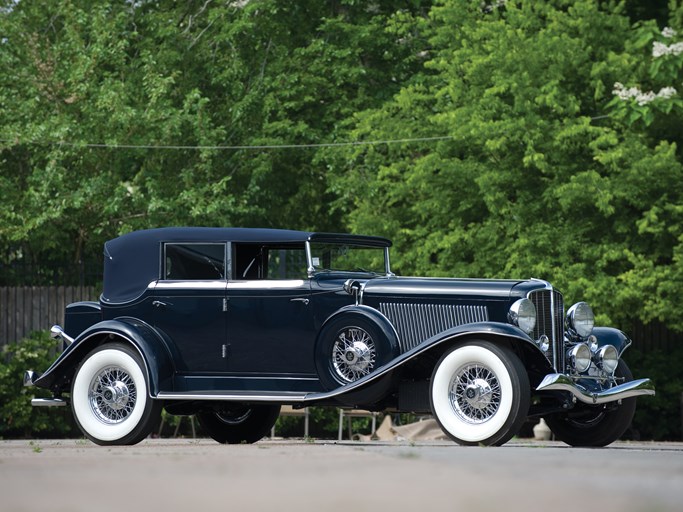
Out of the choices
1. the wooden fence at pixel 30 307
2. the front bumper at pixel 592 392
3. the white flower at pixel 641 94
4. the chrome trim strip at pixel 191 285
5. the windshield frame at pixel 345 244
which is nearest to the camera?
the front bumper at pixel 592 392

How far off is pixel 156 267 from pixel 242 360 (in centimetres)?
137

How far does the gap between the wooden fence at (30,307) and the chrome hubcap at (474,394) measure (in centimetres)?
1352

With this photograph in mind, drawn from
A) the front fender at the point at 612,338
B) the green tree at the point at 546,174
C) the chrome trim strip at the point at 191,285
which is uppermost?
the green tree at the point at 546,174

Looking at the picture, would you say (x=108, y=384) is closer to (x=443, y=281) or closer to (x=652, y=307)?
(x=443, y=281)

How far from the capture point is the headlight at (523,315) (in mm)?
12133

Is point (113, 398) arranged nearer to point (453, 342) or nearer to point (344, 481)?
point (453, 342)

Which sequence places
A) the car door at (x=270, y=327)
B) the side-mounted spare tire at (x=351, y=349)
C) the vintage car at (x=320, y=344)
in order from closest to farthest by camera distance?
the vintage car at (x=320, y=344) < the side-mounted spare tire at (x=351, y=349) < the car door at (x=270, y=327)

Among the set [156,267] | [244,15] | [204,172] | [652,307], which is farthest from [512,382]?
[244,15]

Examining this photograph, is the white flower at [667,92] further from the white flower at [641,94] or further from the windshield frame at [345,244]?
the windshield frame at [345,244]

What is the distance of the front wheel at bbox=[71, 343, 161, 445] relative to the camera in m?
13.1

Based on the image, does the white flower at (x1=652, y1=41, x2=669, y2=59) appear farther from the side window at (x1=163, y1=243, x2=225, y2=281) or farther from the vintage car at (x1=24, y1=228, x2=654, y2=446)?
the side window at (x1=163, y1=243, x2=225, y2=281)

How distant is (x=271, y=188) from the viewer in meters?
31.0

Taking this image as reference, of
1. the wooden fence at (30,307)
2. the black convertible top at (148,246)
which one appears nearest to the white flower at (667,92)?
the black convertible top at (148,246)

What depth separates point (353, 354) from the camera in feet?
41.1
